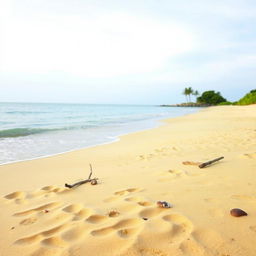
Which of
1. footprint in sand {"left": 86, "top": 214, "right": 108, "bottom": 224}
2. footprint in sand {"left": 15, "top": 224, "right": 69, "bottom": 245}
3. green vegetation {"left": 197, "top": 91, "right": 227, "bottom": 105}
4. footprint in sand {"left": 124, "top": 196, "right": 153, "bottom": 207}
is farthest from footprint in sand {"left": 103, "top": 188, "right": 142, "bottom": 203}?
green vegetation {"left": 197, "top": 91, "right": 227, "bottom": 105}

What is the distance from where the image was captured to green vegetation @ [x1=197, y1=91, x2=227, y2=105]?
308 feet

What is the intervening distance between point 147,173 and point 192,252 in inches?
88.0

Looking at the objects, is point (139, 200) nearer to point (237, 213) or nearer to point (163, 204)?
point (163, 204)

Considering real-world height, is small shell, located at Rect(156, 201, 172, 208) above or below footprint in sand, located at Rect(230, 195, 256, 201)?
above

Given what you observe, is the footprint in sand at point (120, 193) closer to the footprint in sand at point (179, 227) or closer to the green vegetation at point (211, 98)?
the footprint in sand at point (179, 227)

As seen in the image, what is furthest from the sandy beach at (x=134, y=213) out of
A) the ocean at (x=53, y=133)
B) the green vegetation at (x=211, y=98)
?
the green vegetation at (x=211, y=98)

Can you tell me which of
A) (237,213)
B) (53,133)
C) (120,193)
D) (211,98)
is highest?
A: (211,98)

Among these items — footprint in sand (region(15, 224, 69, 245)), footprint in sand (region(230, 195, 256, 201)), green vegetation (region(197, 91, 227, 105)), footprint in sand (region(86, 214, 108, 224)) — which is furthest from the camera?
green vegetation (region(197, 91, 227, 105))

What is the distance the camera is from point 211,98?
95.6 m

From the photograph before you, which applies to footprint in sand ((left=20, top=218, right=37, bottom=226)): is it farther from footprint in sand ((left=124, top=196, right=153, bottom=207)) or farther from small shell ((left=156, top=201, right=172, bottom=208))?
small shell ((left=156, top=201, right=172, bottom=208))


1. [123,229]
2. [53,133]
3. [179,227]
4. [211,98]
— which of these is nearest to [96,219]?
[123,229]

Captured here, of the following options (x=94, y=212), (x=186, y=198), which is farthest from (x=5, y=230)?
(x=186, y=198)

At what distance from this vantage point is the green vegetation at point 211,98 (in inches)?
3698

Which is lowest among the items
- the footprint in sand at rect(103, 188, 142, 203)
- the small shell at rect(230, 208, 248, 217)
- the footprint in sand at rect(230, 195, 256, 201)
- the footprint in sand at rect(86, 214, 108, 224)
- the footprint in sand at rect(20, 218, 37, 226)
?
the footprint in sand at rect(103, 188, 142, 203)
